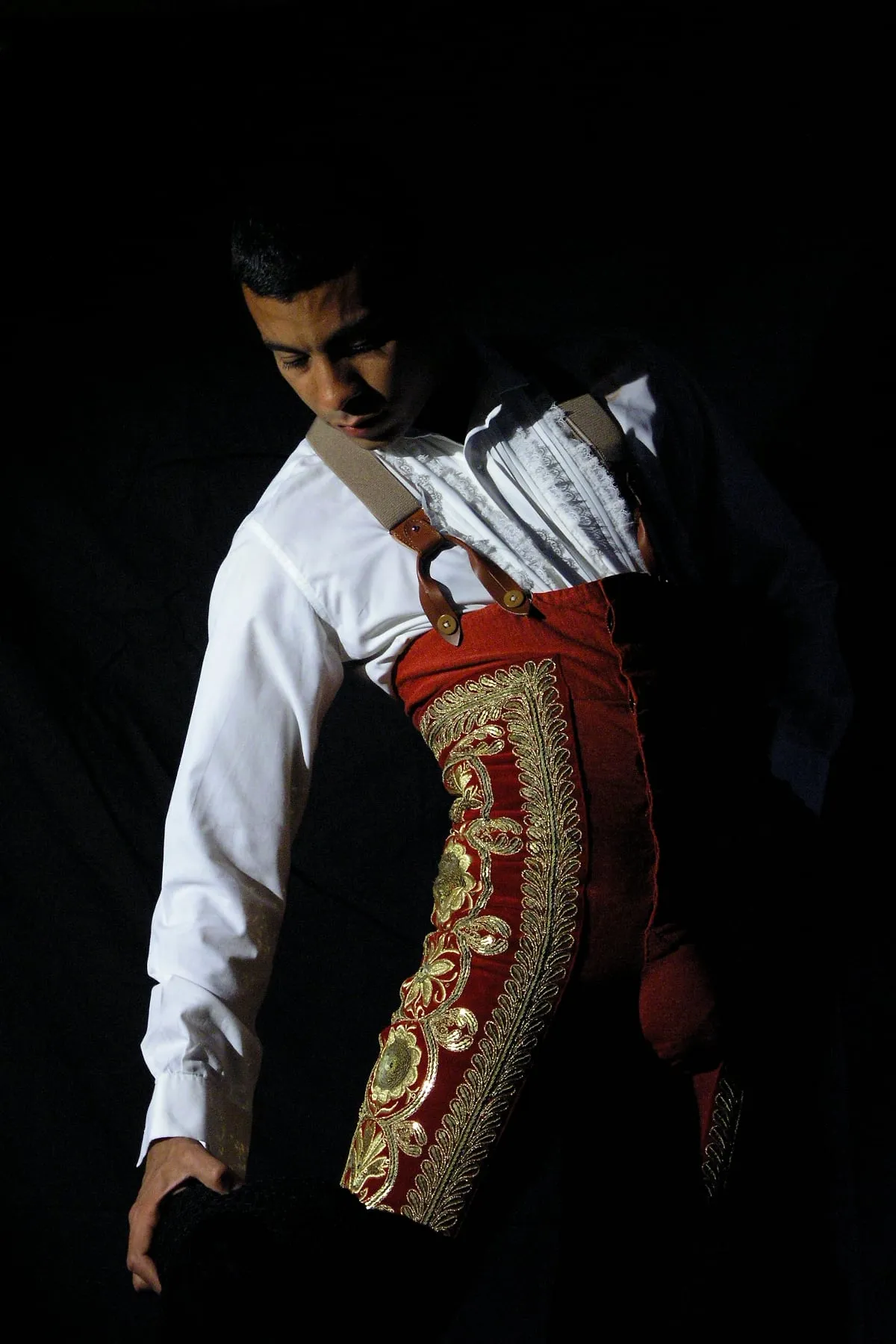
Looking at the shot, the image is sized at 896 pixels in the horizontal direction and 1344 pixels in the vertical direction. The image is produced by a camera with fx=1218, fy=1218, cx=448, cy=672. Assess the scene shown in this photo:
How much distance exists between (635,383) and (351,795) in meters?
0.63

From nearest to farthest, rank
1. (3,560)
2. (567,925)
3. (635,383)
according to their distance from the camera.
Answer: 1. (567,925)
2. (635,383)
3. (3,560)

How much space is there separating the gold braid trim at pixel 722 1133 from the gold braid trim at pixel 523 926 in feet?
0.58

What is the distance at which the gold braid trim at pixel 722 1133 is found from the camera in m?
1.00

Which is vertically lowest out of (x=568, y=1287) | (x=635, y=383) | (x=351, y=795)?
(x=568, y=1287)

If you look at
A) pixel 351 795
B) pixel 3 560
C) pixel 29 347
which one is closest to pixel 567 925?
pixel 351 795

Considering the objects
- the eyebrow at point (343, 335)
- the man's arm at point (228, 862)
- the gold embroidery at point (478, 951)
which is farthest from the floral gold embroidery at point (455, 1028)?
the eyebrow at point (343, 335)

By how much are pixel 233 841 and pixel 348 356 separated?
0.41 meters

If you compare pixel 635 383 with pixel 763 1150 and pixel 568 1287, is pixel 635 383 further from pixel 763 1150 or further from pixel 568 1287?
Answer: pixel 568 1287

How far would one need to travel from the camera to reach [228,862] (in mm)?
1021

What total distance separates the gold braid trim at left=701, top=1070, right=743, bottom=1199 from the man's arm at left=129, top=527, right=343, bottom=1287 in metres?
0.38

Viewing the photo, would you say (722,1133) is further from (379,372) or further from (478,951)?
(379,372)

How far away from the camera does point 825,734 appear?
1.14m

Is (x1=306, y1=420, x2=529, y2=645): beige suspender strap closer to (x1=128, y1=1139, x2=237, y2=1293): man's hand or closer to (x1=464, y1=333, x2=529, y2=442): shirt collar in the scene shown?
(x1=464, y1=333, x2=529, y2=442): shirt collar

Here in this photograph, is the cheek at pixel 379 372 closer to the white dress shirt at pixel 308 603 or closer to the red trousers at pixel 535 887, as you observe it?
the white dress shirt at pixel 308 603
